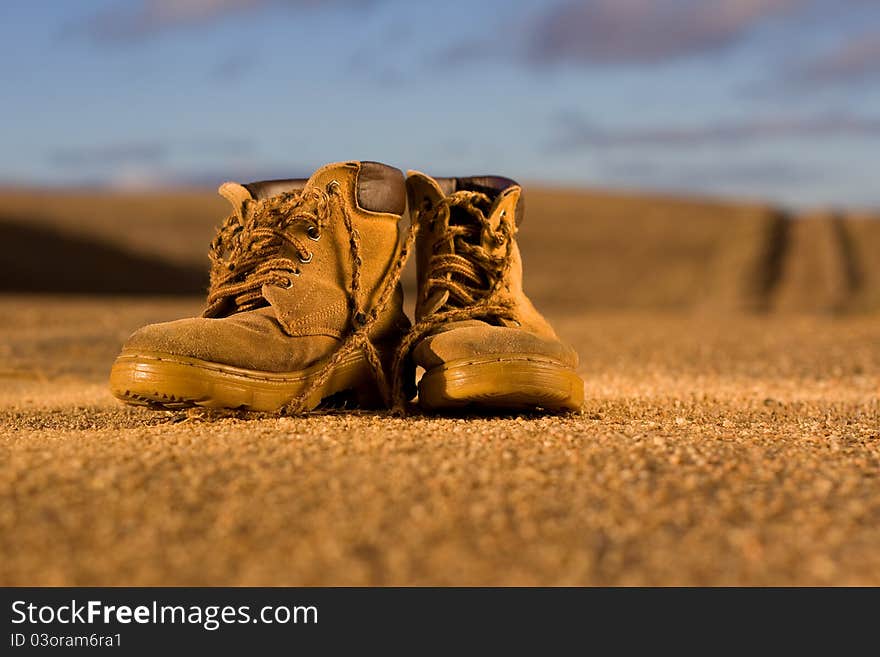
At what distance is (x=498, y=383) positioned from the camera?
2.73 m

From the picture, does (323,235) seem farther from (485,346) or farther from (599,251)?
(599,251)

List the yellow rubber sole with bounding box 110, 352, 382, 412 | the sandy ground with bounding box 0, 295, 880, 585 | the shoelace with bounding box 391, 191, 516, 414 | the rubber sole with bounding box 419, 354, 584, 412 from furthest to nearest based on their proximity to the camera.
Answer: the shoelace with bounding box 391, 191, 516, 414
the rubber sole with bounding box 419, 354, 584, 412
the yellow rubber sole with bounding box 110, 352, 382, 412
the sandy ground with bounding box 0, 295, 880, 585

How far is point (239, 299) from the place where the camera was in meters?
2.95

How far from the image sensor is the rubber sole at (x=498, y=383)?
273 cm

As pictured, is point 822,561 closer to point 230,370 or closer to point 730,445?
point 730,445

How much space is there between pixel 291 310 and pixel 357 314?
23 cm

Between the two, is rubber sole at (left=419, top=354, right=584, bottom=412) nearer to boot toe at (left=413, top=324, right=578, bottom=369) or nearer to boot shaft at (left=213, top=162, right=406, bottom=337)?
boot toe at (left=413, top=324, right=578, bottom=369)

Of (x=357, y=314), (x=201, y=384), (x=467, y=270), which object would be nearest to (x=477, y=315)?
(x=467, y=270)

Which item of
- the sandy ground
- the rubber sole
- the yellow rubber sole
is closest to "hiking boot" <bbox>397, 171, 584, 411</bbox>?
the rubber sole

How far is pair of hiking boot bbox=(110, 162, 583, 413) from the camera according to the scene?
8.65 feet

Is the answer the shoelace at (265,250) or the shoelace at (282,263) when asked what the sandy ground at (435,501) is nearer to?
the shoelace at (282,263)

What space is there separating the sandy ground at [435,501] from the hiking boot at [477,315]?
109mm
